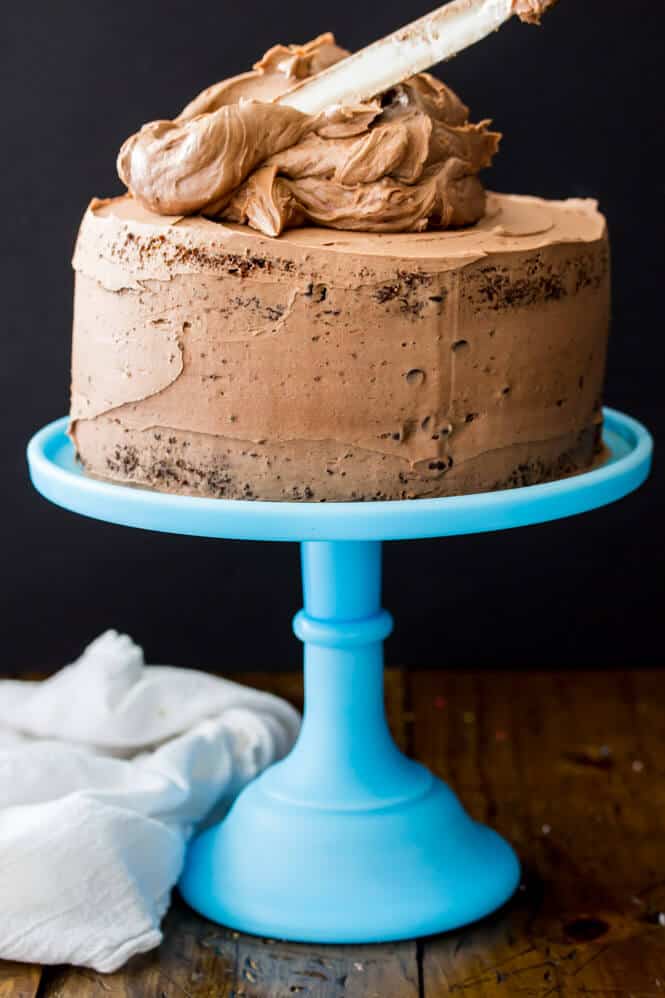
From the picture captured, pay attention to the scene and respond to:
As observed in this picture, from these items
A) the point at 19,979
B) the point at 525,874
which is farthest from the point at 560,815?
the point at 19,979

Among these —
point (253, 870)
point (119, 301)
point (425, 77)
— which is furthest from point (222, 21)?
point (253, 870)

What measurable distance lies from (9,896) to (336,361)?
2.00ft

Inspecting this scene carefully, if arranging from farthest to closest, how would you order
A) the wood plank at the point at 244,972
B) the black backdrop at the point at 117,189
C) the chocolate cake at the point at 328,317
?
1. the black backdrop at the point at 117,189
2. the wood plank at the point at 244,972
3. the chocolate cake at the point at 328,317

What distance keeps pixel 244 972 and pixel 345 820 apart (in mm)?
181

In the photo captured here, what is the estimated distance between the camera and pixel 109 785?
166 cm

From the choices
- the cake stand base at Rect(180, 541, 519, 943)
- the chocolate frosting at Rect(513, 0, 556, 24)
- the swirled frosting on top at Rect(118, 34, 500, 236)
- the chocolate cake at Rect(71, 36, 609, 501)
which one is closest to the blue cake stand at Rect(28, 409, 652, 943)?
the cake stand base at Rect(180, 541, 519, 943)

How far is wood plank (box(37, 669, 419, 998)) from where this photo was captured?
1.43 meters

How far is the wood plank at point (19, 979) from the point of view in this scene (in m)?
1.44

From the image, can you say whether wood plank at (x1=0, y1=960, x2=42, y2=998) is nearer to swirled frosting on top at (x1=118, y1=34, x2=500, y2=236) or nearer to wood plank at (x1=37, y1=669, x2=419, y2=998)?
wood plank at (x1=37, y1=669, x2=419, y2=998)

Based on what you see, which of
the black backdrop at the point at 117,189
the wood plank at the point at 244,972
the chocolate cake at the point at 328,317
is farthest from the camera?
the black backdrop at the point at 117,189

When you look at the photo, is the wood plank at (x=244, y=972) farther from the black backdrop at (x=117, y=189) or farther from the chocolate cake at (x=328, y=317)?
the black backdrop at (x=117, y=189)

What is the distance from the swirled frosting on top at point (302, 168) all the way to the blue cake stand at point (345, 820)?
11.2 inches

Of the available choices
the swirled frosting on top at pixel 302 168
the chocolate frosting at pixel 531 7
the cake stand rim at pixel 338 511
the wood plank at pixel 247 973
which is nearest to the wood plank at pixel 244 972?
the wood plank at pixel 247 973

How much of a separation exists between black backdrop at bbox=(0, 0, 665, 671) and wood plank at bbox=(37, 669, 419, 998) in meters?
0.72
